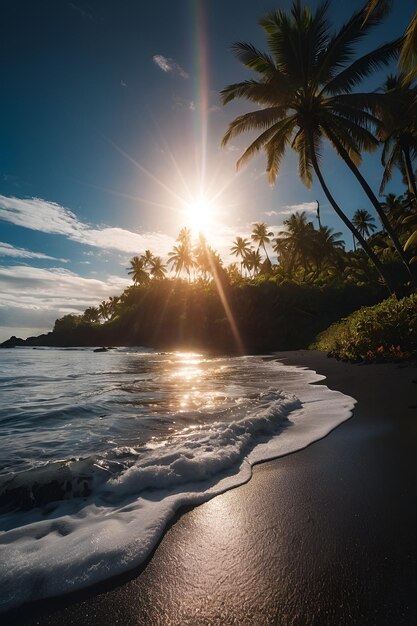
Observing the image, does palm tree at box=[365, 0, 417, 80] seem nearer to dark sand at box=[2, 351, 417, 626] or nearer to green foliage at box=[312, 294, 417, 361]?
green foliage at box=[312, 294, 417, 361]

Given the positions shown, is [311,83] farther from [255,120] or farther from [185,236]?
[185,236]

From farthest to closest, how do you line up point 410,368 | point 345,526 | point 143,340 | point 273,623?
point 143,340 < point 410,368 < point 345,526 < point 273,623

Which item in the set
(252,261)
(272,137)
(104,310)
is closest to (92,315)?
(104,310)

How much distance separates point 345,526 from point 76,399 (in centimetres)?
578

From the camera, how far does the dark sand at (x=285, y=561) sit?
1340 mm

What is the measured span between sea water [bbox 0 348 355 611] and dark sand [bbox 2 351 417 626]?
15cm

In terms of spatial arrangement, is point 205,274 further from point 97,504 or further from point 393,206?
point 97,504

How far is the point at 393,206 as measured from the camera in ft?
111

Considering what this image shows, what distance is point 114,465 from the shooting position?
289 cm

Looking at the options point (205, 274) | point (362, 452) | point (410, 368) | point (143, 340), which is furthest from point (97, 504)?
point (205, 274)

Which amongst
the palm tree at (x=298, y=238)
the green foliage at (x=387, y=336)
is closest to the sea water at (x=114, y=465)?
the green foliage at (x=387, y=336)

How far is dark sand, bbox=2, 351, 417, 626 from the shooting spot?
4.40 feet

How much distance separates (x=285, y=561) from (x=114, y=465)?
175 cm

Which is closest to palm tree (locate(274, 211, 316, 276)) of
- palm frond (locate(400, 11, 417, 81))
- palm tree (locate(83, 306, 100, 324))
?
palm frond (locate(400, 11, 417, 81))
